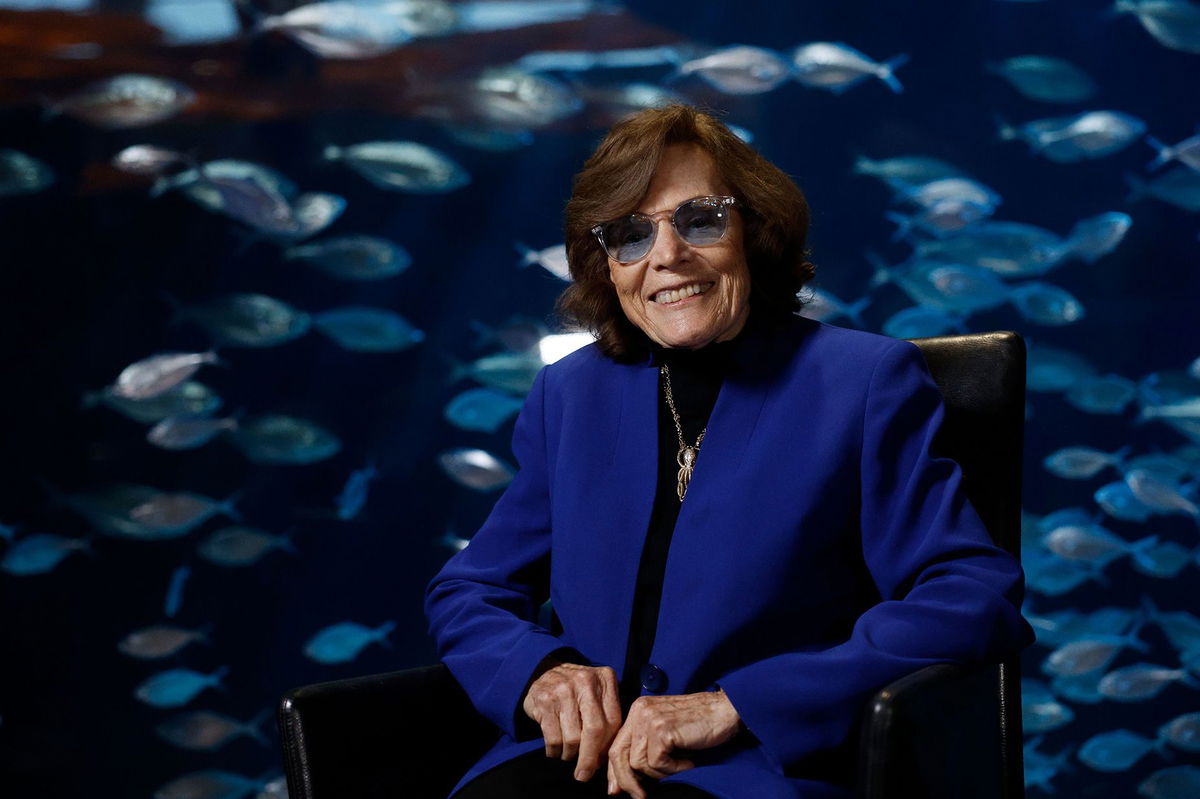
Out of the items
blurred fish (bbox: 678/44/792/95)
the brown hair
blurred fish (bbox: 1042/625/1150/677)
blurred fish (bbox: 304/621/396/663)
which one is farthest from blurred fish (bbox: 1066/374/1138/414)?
the brown hair

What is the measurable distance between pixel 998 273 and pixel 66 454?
4070mm

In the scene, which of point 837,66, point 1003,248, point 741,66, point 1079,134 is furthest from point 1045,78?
point 741,66

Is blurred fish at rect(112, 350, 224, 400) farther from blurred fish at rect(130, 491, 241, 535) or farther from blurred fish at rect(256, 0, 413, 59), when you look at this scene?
blurred fish at rect(256, 0, 413, 59)

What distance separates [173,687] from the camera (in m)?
4.85

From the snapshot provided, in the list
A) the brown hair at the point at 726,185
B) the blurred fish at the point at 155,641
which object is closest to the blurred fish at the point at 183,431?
the blurred fish at the point at 155,641

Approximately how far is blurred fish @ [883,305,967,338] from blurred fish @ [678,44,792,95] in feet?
3.89

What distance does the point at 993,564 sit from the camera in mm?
1611

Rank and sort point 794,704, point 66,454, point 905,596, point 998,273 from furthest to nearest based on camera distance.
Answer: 1. point 998,273
2. point 66,454
3. point 905,596
4. point 794,704

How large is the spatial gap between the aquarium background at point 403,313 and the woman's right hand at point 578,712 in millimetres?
3412

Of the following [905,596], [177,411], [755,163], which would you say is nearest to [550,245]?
[177,411]

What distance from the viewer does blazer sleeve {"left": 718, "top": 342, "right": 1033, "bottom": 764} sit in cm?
153

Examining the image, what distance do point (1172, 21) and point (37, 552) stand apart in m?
5.28

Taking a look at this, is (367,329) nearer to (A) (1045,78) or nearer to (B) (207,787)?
(B) (207,787)

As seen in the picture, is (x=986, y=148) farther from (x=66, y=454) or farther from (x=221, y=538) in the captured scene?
(x=66, y=454)
